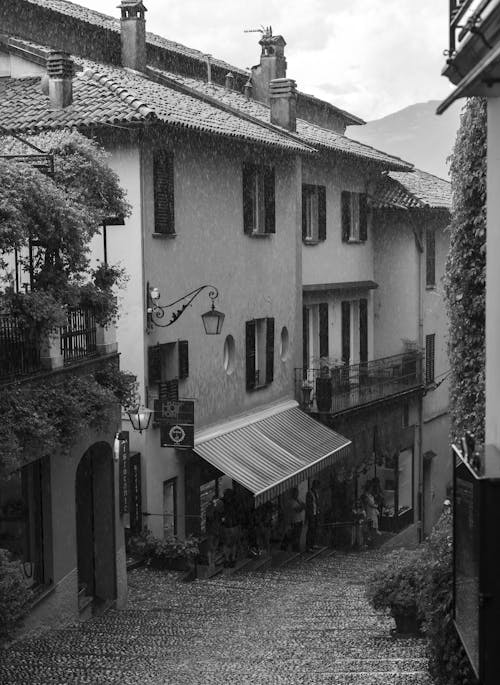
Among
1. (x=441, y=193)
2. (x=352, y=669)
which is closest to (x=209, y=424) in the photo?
(x=352, y=669)

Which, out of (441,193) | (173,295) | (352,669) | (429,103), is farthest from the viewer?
(429,103)

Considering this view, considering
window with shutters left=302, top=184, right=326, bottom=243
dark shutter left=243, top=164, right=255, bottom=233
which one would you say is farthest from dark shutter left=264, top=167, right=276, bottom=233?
window with shutters left=302, top=184, right=326, bottom=243

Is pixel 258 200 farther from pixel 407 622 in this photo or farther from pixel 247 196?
pixel 407 622

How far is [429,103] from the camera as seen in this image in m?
188

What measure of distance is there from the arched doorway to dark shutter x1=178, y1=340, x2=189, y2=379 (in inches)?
198

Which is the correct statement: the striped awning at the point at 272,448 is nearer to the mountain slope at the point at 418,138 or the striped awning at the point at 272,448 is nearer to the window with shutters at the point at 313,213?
the window with shutters at the point at 313,213

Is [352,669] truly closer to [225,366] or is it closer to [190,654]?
[190,654]

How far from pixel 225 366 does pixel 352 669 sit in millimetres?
13201

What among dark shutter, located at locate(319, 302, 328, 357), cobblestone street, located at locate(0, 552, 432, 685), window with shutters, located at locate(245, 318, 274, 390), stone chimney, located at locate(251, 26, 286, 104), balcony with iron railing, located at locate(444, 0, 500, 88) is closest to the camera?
balcony with iron railing, located at locate(444, 0, 500, 88)

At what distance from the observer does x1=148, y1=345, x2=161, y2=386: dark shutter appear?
21.9m

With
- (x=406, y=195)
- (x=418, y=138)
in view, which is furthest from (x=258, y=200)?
(x=418, y=138)

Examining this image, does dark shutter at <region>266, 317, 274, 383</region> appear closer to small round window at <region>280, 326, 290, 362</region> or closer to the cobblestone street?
small round window at <region>280, 326, 290, 362</region>

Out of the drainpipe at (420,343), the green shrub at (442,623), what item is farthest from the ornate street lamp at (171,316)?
the drainpipe at (420,343)

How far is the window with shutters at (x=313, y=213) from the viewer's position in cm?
2989
